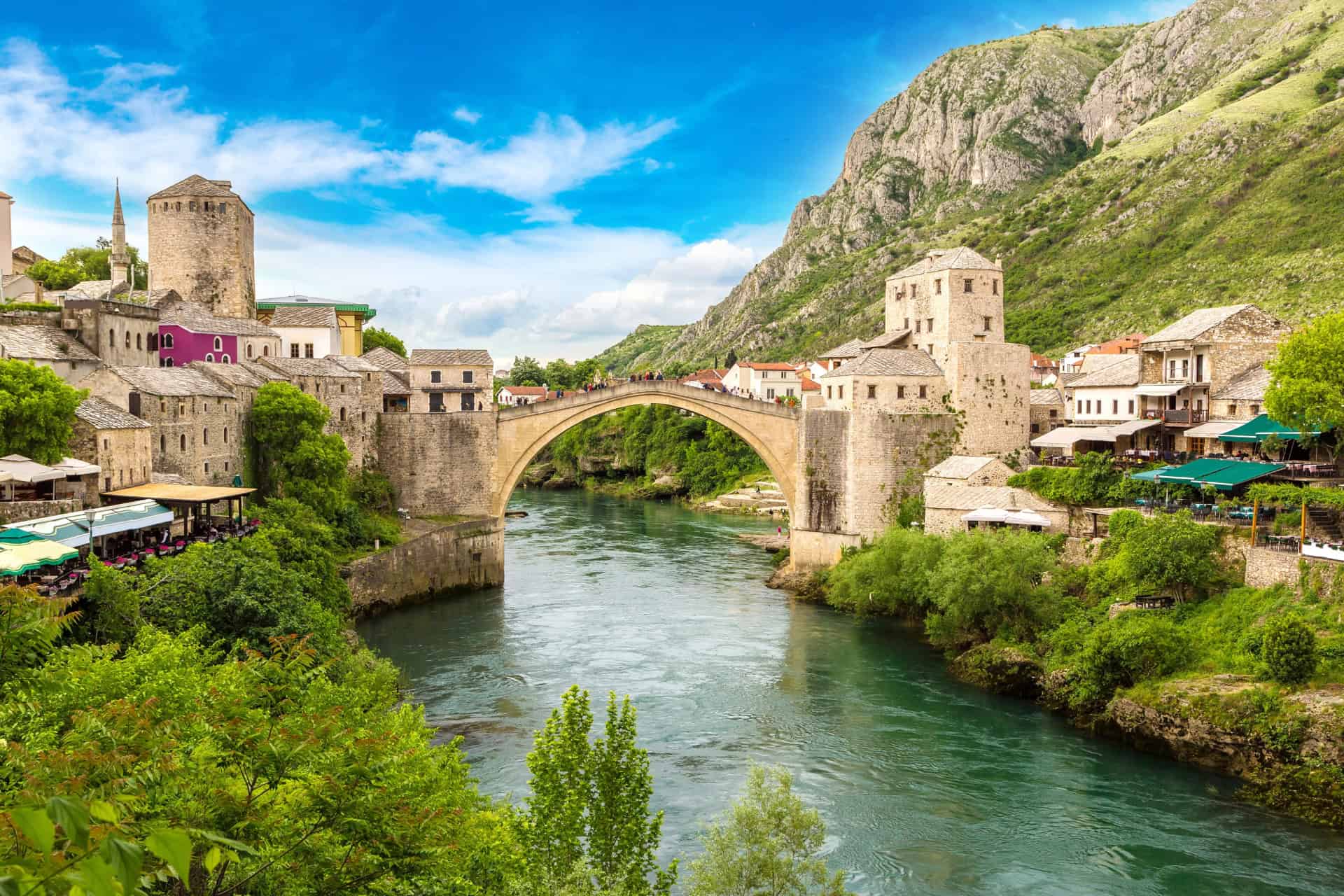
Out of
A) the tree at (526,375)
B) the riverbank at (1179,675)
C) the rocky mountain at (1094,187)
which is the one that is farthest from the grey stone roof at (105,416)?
the tree at (526,375)

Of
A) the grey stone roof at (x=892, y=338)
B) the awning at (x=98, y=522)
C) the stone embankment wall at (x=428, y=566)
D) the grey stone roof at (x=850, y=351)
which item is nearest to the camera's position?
the awning at (x=98, y=522)

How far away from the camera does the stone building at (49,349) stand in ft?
108

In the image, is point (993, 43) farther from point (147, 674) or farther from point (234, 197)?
point (147, 674)

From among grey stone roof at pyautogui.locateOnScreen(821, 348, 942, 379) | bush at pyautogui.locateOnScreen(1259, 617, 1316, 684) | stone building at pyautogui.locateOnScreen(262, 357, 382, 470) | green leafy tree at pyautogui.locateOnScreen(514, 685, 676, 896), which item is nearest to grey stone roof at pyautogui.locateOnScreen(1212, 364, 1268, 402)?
grey stone roof at pyautogui.locateOnScreen(821, 348, 942, 379)

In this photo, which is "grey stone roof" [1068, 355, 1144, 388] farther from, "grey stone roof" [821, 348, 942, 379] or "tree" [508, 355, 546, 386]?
"tree" [508, 355, 546, 386]

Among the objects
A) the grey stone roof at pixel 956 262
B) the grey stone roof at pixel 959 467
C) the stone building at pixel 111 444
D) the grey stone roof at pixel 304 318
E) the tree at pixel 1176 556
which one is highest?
the grey stone roof at pixel 956 262

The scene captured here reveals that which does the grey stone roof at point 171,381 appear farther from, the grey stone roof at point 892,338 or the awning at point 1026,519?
the awning at point 1026,519

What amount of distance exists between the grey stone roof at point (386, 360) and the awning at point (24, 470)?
23688 mm

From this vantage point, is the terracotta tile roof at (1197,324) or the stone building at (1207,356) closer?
the stone building at (1207,356)

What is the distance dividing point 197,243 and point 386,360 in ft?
32.6

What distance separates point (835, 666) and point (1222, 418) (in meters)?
17.0

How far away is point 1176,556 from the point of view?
96.1 feet

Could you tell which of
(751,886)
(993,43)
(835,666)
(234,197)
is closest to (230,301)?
(234,197)

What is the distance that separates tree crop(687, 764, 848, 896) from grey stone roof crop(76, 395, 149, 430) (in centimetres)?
2288
